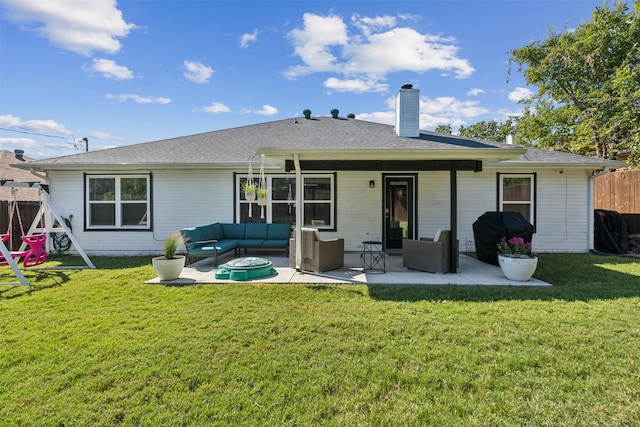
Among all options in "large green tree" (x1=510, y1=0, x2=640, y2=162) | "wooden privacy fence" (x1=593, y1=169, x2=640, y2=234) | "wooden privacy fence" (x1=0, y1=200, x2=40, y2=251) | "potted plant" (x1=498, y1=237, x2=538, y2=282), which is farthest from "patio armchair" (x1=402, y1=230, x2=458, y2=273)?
"large green tree" (x1=510, y1=0, x2=640, y2=162)

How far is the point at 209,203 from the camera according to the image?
9500mm

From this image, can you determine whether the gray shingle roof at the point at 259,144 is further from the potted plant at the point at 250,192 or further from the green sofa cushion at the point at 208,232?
the green sofa cushion at the point at 208,232

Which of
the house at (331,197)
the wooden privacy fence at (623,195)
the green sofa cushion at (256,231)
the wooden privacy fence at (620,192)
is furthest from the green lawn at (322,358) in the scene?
the wooden privacy fence at (620,192)

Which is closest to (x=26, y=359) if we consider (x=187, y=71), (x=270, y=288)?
(x=270, y=288)

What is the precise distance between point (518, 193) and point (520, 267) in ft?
15.1

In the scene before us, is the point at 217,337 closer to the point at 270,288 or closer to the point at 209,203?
the point at 270,288

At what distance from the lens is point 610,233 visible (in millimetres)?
9508

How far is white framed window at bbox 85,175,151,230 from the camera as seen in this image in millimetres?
9461

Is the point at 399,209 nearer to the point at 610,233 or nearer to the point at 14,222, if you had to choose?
the point at 610,233

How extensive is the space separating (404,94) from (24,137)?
33.2 m

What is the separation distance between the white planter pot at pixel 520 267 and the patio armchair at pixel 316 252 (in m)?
3.30

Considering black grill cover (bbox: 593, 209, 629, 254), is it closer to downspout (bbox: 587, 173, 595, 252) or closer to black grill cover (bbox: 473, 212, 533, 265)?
downspout (bbox: 587, 173, 595, 252)

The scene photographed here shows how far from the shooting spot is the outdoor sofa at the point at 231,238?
24.2ft

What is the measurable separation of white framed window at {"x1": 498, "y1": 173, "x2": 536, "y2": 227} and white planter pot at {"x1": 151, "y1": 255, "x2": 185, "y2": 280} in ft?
29.2
